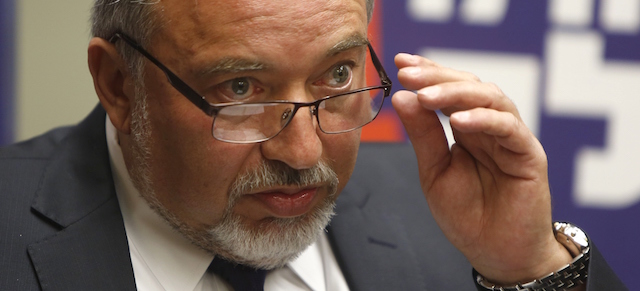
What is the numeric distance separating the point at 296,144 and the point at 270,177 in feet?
0.32

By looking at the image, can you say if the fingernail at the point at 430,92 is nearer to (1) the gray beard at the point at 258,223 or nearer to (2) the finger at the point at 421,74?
(2) the finger at the point at 421,74

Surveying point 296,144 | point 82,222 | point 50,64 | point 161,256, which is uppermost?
point 296,144

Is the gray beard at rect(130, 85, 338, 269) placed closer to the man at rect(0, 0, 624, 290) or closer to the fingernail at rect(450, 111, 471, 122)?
the man at rect(0, 0, 624, 290)

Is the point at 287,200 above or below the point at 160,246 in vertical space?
above

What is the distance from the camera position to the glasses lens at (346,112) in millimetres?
1422

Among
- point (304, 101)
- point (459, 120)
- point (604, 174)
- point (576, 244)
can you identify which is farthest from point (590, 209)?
point (304, 101)

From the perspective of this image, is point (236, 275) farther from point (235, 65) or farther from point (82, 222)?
point (235, 65)

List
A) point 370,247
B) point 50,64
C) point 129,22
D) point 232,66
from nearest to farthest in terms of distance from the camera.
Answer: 1. point 232,66
2. point 129,22
3. point 370,247
4. point 50,64

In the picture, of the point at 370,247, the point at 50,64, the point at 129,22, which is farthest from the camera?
the point at 50,64

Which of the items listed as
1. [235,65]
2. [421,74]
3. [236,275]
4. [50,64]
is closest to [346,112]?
[421,74]

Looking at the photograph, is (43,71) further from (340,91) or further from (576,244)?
(576,244)

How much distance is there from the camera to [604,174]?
2637 mm

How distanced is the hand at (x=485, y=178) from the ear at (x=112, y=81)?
0.63 meters

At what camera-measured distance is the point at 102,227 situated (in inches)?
60.2
